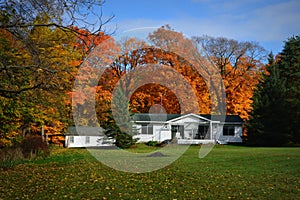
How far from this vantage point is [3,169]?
575 inches

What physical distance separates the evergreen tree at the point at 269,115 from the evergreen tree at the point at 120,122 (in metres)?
11.2

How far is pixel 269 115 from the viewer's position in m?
33.0

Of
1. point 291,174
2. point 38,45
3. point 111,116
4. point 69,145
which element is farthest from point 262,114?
point 38,45

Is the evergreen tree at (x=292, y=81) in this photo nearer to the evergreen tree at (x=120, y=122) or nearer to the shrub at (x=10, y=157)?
the evergreen tree at (x=120, y=122)

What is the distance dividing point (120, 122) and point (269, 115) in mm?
13312

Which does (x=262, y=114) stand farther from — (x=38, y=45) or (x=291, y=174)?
(x=38, y=45)

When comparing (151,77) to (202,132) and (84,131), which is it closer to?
(84,131)

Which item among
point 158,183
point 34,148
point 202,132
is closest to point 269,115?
point 202,132

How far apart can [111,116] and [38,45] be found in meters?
21.4

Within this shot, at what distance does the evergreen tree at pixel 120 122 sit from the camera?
30.3 meters

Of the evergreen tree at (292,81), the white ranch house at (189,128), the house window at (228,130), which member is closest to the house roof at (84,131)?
the white ranch house at (189,128)

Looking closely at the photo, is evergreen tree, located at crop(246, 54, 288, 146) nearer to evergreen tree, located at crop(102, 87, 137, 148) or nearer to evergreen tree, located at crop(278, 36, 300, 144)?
evergreen tree, located at crop(278, 36, 300, 144)

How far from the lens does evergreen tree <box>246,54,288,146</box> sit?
32344 millimetres

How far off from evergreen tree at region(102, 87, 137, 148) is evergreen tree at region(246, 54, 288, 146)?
11.2 meters
